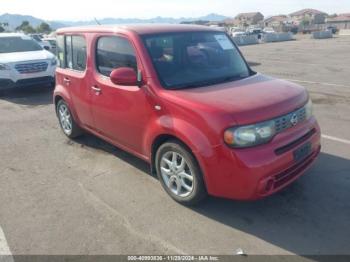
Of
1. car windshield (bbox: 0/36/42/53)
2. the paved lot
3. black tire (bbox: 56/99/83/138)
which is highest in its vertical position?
car windshield (bbox: 0/36/42/53)

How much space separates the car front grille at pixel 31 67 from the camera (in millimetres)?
9633

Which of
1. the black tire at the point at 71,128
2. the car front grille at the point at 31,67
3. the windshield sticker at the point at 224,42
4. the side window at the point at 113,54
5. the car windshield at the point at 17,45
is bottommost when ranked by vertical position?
the black tire at the point at 71,128

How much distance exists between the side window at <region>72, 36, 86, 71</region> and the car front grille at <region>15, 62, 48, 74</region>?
5.15 metres

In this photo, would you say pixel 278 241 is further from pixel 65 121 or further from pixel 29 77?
pixel 29 77

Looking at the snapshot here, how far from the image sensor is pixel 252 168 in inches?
123

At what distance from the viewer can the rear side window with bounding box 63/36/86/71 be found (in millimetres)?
4949

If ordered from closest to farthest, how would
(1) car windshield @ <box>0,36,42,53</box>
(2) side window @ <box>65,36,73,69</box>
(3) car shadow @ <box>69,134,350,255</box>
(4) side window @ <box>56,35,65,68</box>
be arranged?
(3) car shadow @ <box>69,134,350,255</box>
(2) side window @ <box>65,36,73,69</box>
(4) side window @ <box>56,35,65,68</box>
(1) car windshield @ <box>0,36,42,53</box>

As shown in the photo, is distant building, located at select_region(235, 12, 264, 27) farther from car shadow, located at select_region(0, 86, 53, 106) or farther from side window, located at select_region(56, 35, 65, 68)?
side window, located at select_region(56, 35, 65, 68)

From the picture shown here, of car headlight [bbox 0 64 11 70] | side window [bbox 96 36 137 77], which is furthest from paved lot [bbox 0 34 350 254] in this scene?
car headlight [bbox 0 64 11 70]

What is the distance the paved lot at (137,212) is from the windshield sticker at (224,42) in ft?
6.27

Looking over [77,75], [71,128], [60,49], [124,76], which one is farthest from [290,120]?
[60,49]

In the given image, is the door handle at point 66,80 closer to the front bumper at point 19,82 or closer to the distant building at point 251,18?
→ the front bumper at point 19,82

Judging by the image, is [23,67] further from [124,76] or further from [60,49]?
[124,76]

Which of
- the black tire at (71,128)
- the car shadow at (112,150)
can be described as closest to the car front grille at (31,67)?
→ the black tire at (71,128)
